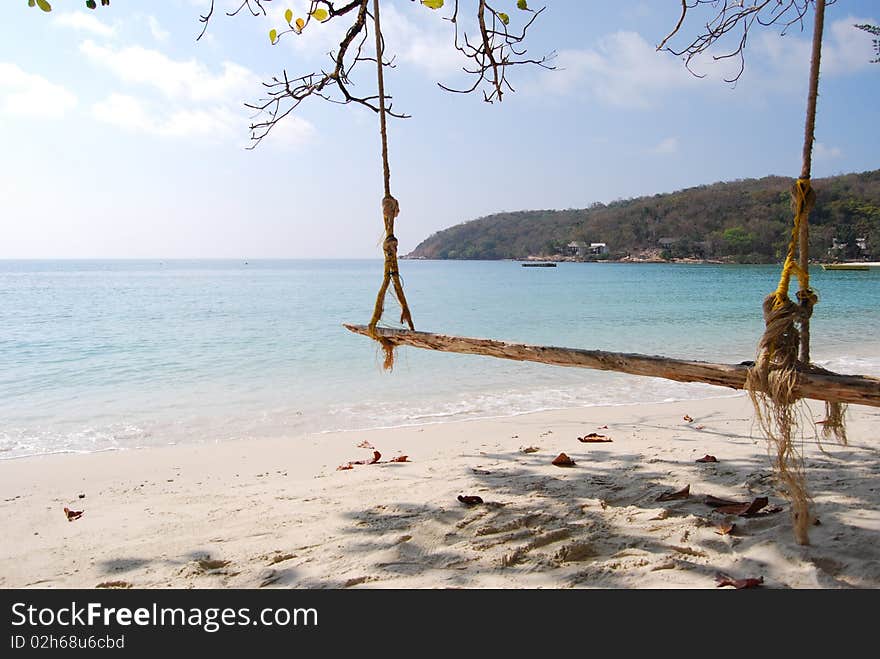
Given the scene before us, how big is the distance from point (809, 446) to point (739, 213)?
2233 inches

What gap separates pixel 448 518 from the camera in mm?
2145

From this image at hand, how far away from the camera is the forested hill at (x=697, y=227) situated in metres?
37.4

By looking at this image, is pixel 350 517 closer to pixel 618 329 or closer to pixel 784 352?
pixel 784 352

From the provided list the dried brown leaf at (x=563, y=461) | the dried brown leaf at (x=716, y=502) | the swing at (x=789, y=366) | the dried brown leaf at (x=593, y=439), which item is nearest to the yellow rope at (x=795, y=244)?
the swing at (x=789, y=366)

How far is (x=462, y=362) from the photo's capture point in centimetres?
728

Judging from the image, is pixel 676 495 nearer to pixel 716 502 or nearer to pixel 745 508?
pixel 716 502

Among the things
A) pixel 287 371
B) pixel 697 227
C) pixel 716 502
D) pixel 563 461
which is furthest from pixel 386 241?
pixel 697 227

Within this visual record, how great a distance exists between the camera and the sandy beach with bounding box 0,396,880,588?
1693mm

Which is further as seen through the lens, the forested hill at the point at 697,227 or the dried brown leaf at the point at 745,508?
the forested hill at the point at 697,227

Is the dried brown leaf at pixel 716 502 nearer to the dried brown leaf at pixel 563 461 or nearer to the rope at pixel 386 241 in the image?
the dried brown leaf at pixel 563 461

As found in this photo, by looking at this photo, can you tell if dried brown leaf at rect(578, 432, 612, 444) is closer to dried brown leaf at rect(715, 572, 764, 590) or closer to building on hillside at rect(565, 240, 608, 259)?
dried brown leaf at rect(715, 572, 764, 590)

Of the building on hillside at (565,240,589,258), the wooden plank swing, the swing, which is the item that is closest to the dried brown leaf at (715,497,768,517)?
the swing

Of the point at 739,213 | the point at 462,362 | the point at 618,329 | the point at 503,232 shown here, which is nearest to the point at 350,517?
the point at 462,362

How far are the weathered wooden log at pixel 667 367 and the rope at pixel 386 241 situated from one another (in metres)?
0.17
